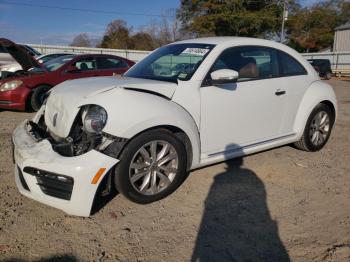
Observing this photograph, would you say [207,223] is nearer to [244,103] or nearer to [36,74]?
[244,103]

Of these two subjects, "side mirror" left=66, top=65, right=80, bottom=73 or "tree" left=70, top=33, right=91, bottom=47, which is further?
"tree" left=70, top=33, right=91, bottom=47

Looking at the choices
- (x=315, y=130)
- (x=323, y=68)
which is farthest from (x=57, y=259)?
(x=323, y=68)

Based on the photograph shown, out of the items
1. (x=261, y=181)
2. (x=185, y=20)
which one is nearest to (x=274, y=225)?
(x=261, y=181)

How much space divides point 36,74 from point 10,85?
64cm

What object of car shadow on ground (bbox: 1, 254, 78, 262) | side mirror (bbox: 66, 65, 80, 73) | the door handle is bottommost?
car shadow on ground (bbox: 1, 254, 78, 262)

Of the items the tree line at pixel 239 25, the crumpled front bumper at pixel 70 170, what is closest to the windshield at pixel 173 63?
the crumpled front bumper at pixel 70 170

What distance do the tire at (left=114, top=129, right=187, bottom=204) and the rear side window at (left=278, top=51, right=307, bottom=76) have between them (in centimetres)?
196

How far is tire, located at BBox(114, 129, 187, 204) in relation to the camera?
334cm

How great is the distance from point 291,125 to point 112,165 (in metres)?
2.76

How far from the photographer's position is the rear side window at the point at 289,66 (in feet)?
15.6

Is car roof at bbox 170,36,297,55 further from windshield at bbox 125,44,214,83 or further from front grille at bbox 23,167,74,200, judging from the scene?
front grille at bbox 23,167,74,200

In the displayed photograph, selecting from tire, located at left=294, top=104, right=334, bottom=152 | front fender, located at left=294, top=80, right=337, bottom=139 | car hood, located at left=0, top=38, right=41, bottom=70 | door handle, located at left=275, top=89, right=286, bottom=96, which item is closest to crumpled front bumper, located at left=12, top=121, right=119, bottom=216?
door handle, located at left=275, top=89, right=286, bottom=96

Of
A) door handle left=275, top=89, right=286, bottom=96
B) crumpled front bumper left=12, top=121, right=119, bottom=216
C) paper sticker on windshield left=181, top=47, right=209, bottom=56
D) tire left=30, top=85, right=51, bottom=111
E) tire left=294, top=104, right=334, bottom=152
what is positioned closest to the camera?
crumpled front bumper left=12, top=121, right=119, bottom=216

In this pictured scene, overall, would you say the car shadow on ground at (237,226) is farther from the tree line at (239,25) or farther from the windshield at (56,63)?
the tree line at (239,25)
